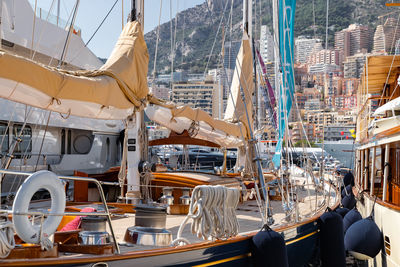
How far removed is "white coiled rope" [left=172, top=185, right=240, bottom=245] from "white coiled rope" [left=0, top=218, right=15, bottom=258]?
163cm

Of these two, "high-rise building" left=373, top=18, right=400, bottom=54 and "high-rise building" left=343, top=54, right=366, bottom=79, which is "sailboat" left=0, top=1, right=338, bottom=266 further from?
"high-rise building" left=343, top=54, right=366, bottom=79

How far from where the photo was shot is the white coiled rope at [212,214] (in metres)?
4.55

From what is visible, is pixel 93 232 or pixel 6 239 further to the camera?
pixel 93 232

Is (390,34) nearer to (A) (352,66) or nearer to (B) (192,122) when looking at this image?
(B) (192,122)

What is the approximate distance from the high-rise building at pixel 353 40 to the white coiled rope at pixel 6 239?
145 metres

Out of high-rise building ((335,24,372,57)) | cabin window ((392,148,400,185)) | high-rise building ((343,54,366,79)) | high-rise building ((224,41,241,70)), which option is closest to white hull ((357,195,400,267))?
cabin window ((392,148,400,185))

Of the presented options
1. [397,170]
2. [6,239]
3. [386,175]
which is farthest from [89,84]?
[397,170]

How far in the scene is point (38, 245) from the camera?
3.62 metres

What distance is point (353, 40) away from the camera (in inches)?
5753

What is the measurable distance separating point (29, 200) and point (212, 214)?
1.92 meters

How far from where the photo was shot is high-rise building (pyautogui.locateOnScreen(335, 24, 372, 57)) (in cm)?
13894

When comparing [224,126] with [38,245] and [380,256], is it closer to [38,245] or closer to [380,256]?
[380,256]

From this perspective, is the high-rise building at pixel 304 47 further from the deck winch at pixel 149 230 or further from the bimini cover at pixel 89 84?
the deck winch at pixel 149 230

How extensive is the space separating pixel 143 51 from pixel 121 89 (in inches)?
44.1
